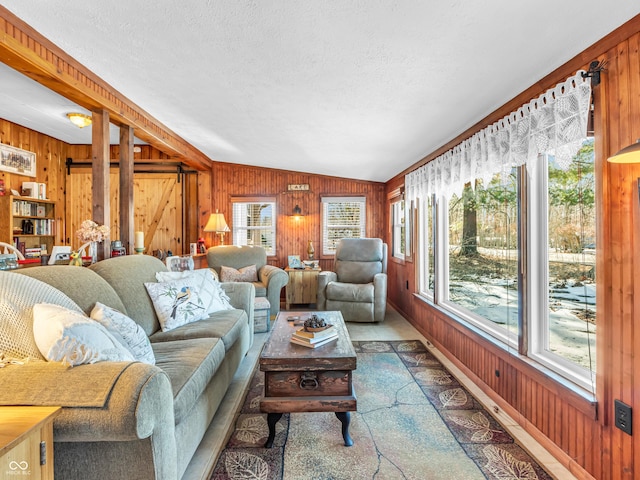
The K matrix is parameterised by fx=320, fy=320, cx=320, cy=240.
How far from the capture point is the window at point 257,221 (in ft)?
18.5

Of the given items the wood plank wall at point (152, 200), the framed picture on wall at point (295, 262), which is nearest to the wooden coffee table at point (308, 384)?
the framed picture on wall at point (295, 262)

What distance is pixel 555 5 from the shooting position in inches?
49.4

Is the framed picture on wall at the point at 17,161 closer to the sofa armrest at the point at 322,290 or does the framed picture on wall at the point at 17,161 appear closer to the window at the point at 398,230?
the sofa armrest at the point at 322,290

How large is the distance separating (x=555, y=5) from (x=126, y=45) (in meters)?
2.29

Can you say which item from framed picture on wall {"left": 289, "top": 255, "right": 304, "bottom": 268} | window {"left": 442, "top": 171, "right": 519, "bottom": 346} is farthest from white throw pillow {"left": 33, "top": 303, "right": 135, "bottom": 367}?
framed picture on wall {"left": 289, "top": 255, "right": 304, "bottom": 268}

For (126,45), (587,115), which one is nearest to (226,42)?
(126,45)

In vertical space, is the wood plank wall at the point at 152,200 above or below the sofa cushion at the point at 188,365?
above

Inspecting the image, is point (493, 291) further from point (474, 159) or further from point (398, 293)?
point (398, 293)

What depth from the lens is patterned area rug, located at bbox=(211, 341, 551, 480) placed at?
1582mm

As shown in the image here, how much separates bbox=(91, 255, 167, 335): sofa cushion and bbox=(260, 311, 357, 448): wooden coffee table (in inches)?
38.9

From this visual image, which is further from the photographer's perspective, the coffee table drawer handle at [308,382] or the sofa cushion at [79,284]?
the coffee table drawer handle at [308,382]

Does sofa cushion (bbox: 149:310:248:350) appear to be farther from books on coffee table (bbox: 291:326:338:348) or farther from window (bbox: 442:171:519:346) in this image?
window (bbox: 442:171:519:346)

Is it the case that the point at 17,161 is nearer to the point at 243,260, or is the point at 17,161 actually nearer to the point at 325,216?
the point at 243,260

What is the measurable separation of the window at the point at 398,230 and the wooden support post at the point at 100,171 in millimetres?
3693
